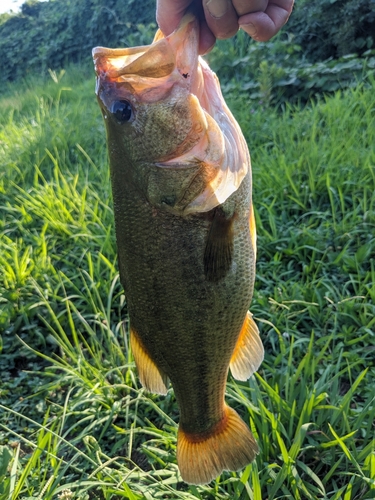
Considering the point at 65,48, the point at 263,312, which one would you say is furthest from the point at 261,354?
the point at 65,48

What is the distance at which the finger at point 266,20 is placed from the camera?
140 cm

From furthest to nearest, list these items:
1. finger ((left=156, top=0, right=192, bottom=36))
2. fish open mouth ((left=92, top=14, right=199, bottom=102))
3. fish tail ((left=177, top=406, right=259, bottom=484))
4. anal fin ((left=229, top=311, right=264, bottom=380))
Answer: anal fin ((left=229, top=311, right=264, bottom=380)), fish tail ((left=177, top=406, right=259, bottom=484)), finger ((left=156, top=0, right=192, bottom=36)), fish open mouth ((left=92, top=14, right=199, bottom=102))

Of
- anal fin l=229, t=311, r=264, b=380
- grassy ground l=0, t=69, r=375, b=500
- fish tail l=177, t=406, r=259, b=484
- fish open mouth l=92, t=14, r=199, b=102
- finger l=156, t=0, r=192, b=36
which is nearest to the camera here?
fish open mouth l=92, t=14, r=199, b=102

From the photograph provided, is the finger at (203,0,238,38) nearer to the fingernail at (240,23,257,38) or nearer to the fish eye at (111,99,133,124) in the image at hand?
the fingernail at (240,23,257,38)

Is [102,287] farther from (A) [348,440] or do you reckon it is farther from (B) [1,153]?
(B) [1,153]

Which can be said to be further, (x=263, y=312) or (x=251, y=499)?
(x=263, y=312)

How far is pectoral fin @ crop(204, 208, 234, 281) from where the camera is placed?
4.30ft

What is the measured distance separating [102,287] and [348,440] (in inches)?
65.0

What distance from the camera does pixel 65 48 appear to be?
11828 millimetres

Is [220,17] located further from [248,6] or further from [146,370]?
[146,370]

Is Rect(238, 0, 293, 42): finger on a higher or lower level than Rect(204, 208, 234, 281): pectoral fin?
higher

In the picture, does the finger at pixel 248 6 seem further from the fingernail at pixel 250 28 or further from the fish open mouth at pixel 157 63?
the fish open mouth at pixel 157 63

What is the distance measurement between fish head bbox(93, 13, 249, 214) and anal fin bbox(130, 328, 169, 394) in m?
0.47

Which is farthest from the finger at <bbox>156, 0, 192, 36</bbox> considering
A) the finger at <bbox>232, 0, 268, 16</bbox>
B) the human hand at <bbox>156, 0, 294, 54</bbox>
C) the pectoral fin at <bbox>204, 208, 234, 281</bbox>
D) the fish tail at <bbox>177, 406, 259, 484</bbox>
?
the fish tail at <bbox>177, 406, 259, 484</bbox>
